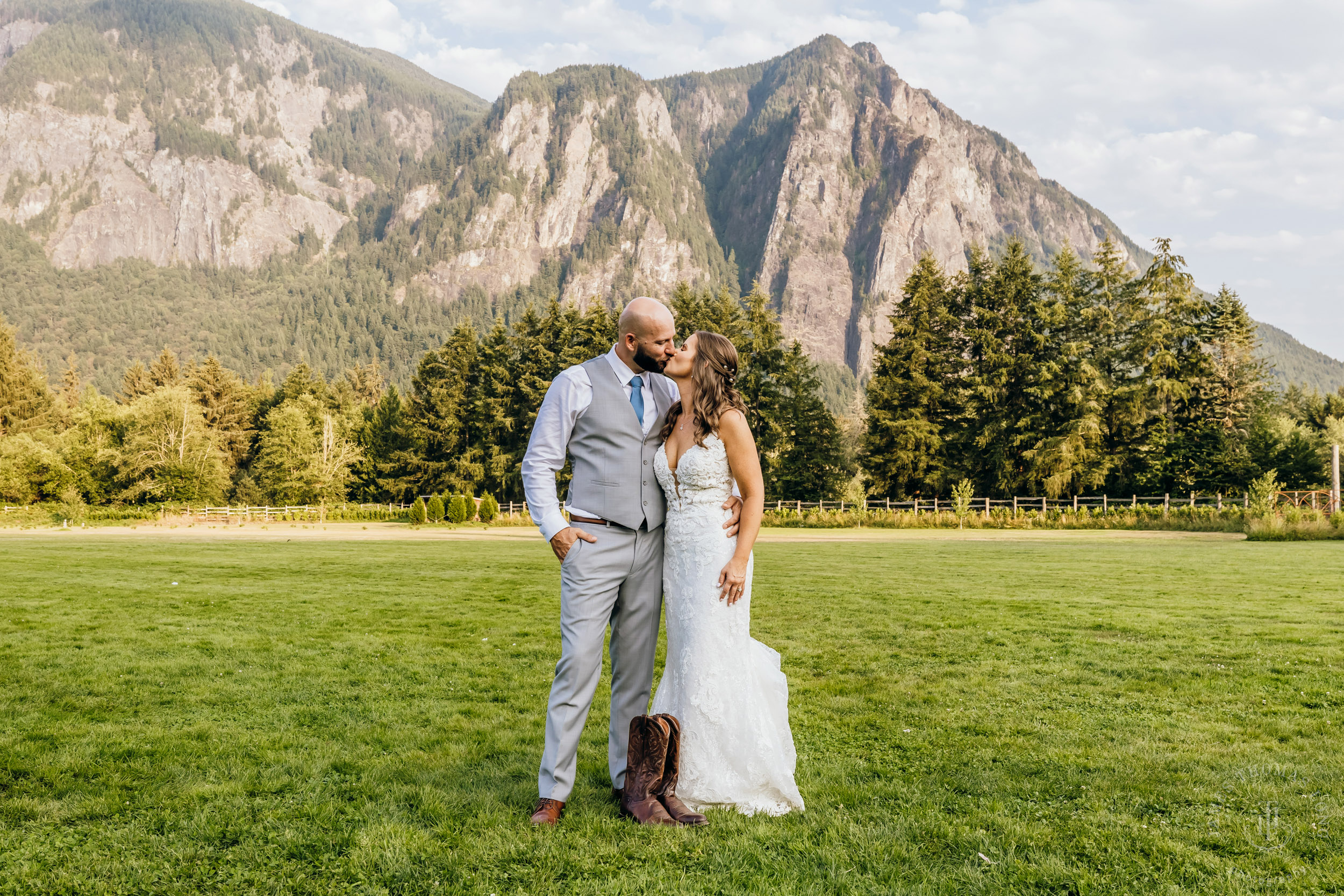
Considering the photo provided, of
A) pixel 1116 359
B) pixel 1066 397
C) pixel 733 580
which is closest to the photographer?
pixel 733 580

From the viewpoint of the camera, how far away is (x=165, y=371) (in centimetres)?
7744

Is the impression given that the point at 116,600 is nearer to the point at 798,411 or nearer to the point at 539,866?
the point at 539,866

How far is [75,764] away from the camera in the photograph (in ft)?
15.5

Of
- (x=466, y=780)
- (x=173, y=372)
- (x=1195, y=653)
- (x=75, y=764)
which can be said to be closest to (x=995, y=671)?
(x=1195, y=653)

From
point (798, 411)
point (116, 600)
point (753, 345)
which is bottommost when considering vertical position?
point (116, 600)

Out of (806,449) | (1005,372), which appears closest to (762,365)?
(806,449)

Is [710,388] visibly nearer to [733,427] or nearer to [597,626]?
[733,427]

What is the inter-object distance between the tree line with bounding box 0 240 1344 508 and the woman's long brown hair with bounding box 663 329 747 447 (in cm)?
3248

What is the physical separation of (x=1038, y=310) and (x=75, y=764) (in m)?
49.2

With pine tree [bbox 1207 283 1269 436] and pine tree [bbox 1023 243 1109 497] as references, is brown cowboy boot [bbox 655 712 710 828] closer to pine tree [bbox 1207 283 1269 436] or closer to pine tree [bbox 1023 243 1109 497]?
pine tree [bbox 1023 243 1109 497]

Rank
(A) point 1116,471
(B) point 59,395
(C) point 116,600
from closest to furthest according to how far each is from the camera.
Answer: (C) point 116,600
(A) point 1116,471
(B) point 59,395

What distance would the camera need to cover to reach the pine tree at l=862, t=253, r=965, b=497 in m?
48.1

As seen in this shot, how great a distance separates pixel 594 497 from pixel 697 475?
49 cm

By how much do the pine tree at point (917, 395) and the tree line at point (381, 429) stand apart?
5382 millimetres
